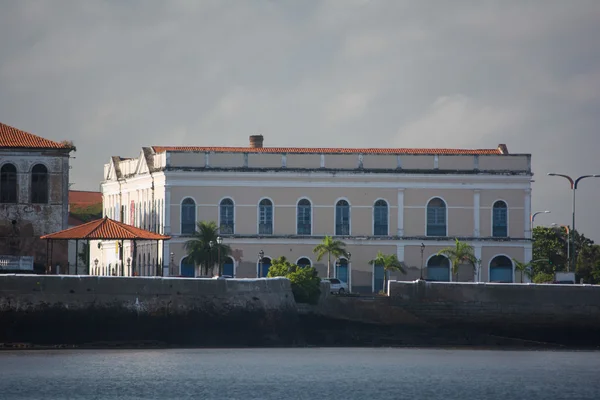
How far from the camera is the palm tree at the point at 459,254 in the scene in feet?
298

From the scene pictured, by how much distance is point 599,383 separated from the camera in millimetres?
61531

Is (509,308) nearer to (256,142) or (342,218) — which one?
(342,218)

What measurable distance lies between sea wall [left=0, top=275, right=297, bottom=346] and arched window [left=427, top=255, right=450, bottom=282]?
2138 centimetres

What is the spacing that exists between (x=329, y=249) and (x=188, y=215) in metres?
7.94

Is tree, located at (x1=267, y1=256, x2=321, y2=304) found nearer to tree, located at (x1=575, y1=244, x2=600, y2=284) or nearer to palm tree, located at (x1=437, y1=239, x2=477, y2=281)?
palm tree, located at (x1=437, y1=239, x2=477, y2=281)

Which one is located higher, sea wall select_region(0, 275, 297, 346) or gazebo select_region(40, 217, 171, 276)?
gazebo select_region(40, 217, 171, 276)

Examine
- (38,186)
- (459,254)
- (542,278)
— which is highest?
(38,186)

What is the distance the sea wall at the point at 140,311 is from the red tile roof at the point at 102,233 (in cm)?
699

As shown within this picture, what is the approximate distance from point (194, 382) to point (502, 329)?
66.9 ft

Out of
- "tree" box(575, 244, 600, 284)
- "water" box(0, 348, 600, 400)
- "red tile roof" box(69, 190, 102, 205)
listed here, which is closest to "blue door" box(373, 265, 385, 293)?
"tree" box(575, 244, 600, 284)

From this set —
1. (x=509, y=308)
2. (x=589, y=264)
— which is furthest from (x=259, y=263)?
(x=589, y=264)

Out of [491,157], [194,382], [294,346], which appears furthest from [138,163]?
[194,382]

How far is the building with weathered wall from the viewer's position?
264ft

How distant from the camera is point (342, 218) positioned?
9300 cm
